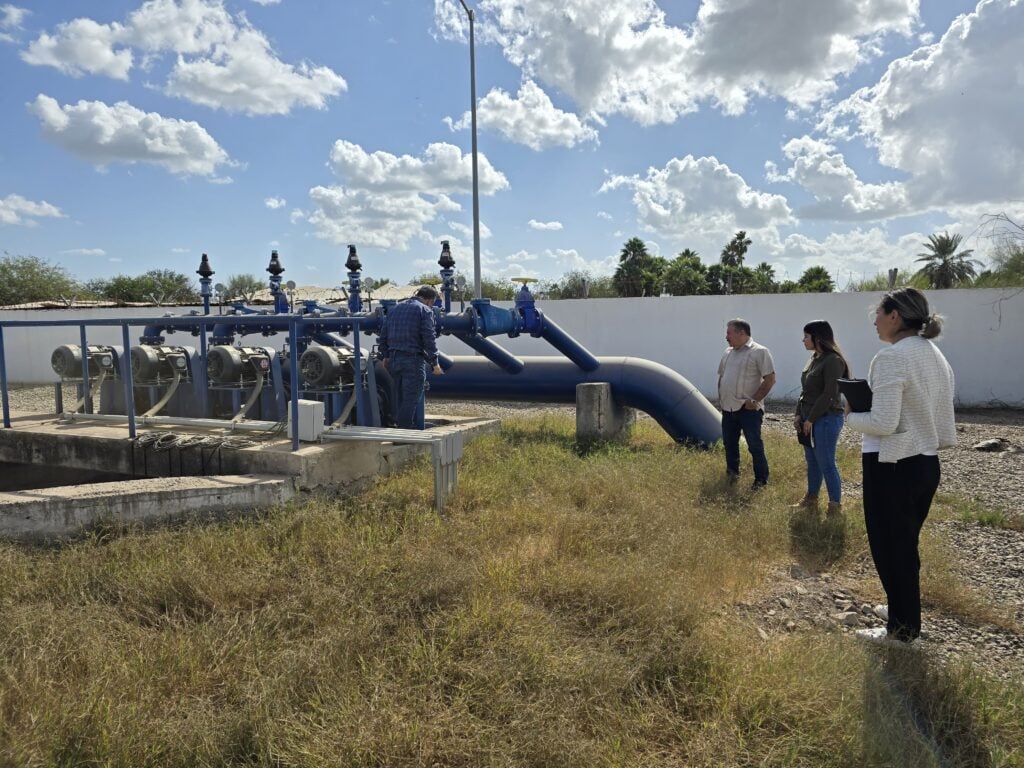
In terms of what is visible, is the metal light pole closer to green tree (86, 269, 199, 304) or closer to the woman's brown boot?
the woman's brown boot

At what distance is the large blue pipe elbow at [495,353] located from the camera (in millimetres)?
7747

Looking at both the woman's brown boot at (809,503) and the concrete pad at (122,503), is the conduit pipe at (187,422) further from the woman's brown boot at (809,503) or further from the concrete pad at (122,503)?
the woman's brown boot at (809,503)

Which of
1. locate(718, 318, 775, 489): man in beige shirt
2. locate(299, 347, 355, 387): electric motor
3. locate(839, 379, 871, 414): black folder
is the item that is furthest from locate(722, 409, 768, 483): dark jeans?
locate(299, 347, 355, 387): electric motor

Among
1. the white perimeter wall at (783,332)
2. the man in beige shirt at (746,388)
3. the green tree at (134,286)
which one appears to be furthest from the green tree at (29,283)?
the man in beige shirt at (746,388)

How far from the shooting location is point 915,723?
2.54 m

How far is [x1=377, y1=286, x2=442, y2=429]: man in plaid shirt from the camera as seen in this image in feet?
19.4

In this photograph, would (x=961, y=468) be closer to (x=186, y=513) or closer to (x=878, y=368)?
(x=878, y=368)

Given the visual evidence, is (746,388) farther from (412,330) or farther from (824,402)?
(412,330)

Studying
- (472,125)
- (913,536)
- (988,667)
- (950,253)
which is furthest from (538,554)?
(950,253)

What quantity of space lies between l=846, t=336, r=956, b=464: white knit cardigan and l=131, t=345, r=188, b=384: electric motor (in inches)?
250

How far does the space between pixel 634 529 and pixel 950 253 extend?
2961 centimetres

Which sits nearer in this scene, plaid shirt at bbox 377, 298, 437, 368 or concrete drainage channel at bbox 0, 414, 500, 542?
concrete drainage channel at bbox 0, 414, 500, 542

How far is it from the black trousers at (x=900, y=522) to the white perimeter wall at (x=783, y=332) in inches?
404

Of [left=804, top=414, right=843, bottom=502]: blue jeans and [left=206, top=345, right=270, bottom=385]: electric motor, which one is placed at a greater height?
[left=206, top=345, right=270, bottom=385]: electric motor
